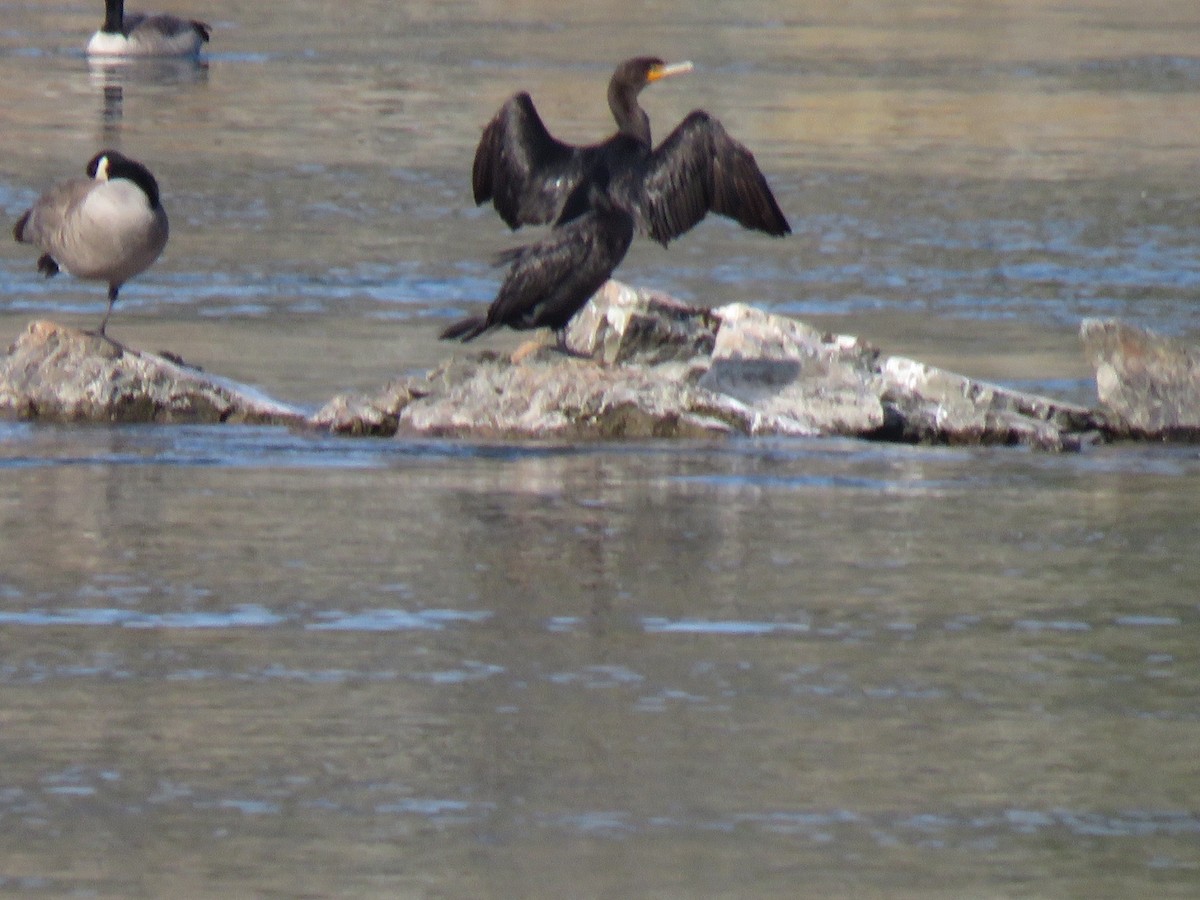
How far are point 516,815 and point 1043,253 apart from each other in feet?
34.1

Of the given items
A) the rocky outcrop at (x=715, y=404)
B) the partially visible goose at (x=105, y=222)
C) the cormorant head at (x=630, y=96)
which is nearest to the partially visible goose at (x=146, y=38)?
the partially visible goose at (x=105, y=222)

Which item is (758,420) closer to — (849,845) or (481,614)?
(481,614)

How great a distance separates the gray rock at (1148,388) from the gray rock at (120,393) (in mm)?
2779

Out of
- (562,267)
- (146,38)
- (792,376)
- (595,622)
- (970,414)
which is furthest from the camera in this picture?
(146,38)

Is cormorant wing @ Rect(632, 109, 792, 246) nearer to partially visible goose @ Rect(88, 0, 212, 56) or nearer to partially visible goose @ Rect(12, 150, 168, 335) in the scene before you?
partially visible goose @ Rect(12, 150, 168, 335)

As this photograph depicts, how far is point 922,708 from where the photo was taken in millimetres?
6055

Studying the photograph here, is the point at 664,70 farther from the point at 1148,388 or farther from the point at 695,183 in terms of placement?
the point at 1148,388

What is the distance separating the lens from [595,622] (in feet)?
22.5

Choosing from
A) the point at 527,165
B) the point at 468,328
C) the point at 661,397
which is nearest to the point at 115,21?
the point at 527,165

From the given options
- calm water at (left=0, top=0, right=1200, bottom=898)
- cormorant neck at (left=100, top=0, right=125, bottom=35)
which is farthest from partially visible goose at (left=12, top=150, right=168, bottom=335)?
cormorant neck at (left=100, top=0, right=125, bottom=35)

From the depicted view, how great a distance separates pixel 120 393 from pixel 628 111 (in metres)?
2.29

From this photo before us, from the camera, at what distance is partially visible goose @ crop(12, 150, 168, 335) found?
436 inches

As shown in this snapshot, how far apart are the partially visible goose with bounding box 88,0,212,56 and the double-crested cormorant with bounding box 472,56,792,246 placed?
21.3 meters

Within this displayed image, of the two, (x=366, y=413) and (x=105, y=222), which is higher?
(x=105, y=222)
